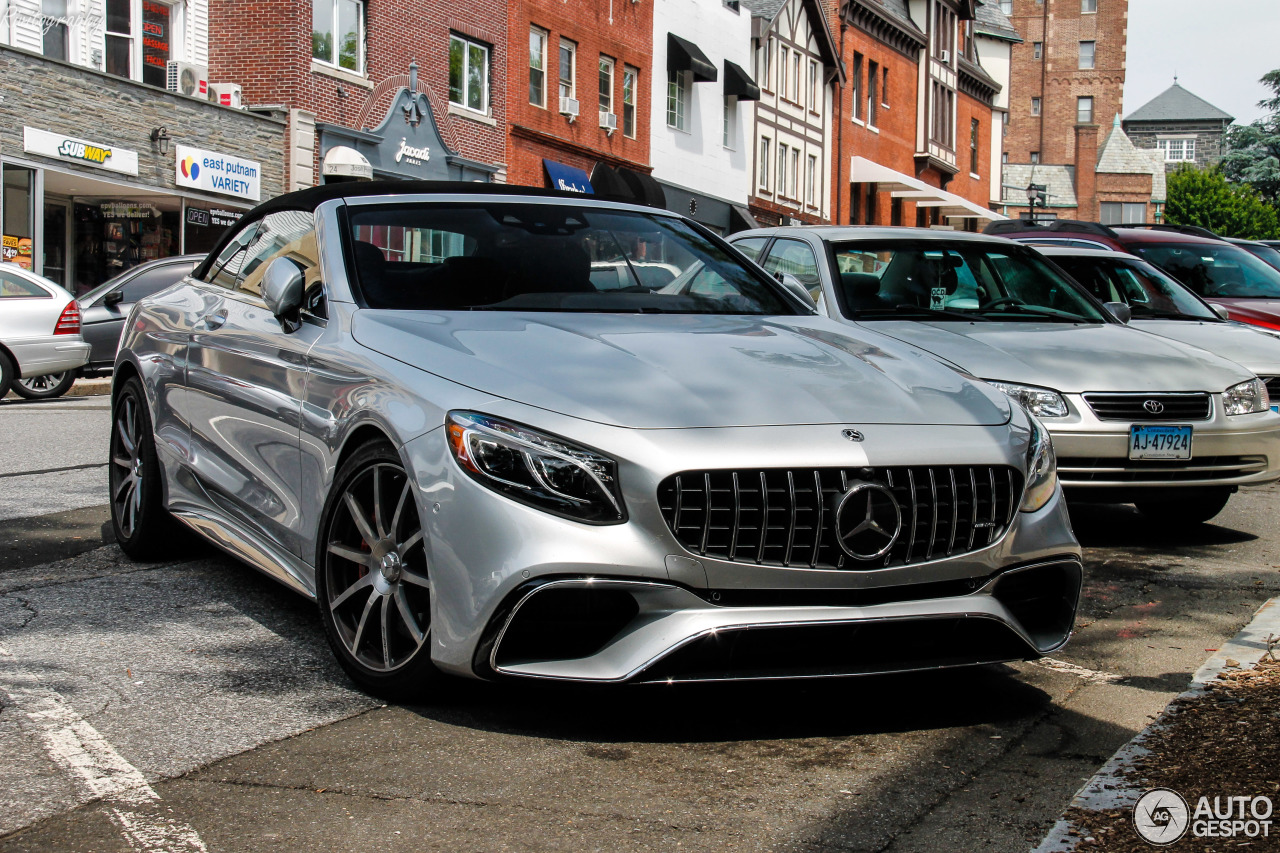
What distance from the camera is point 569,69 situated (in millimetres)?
34000

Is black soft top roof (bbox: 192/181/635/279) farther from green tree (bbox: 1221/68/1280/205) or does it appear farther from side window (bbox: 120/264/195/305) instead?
green tree (bbox: 1221/68/1280/205)

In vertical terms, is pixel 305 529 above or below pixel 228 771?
Result: above

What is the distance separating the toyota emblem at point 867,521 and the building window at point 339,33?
23.8 meters

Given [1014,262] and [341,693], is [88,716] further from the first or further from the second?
[1014,262]

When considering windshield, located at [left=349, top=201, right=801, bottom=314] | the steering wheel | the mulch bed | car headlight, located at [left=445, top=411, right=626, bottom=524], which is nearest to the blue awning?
the steering wheel

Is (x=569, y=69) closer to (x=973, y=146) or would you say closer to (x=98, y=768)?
(x=98, y=768)

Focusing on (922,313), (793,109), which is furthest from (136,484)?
(793,109)

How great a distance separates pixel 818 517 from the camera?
12.4 feet

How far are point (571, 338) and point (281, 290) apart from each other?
1.08 m

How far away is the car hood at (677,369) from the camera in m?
3.91

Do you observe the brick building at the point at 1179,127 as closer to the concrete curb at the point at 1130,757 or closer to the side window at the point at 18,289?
the side window at the point at 18,289

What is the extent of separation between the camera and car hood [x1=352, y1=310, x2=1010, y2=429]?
3914mm

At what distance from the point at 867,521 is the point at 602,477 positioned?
0.69 meters

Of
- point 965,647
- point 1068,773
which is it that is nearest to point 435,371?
point 965,647
